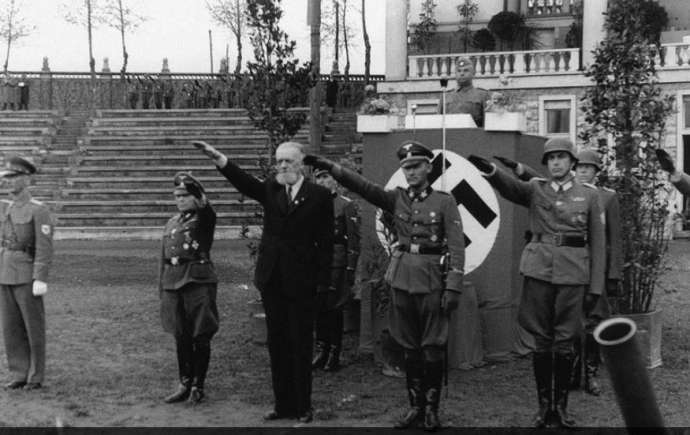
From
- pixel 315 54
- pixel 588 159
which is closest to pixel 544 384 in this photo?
pixel 588 159

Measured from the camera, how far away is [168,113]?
34.5 meters

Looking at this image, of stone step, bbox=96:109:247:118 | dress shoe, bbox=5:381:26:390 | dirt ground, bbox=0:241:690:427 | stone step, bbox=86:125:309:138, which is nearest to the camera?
dirt ground, bbox=0:241:690:427

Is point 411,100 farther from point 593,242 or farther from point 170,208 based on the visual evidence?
point 593,242

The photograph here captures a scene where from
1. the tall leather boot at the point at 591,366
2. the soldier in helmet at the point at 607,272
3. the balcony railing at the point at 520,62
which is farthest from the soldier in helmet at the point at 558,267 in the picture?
the balcony railing at the point at 520,62

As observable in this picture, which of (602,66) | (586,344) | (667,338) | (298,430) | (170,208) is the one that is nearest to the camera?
(298,430)

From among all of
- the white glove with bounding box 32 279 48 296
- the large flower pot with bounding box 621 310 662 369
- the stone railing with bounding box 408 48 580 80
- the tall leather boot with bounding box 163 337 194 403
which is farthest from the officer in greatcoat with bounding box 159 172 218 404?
the stone railing with bounding box 408 48 580 80

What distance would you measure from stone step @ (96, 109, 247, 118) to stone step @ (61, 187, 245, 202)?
582 centimetres

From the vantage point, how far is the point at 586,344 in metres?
8.71

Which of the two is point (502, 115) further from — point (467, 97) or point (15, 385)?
A: point (15, 385)

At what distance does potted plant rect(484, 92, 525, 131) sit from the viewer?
941 cm

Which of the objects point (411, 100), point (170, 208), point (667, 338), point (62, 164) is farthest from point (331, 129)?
point (667, 338)

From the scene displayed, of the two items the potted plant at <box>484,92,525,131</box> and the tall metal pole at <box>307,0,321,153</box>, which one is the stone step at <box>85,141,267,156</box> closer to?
the tall metal pole at <box>307,0,321,153</box>

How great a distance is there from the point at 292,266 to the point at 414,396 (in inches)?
51.8

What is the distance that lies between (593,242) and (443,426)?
1.76 meters
